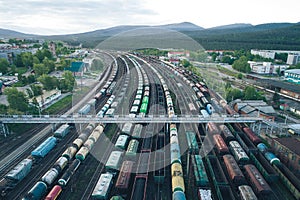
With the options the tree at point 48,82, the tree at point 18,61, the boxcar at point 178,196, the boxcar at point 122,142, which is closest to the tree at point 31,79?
the tree at point 48,82

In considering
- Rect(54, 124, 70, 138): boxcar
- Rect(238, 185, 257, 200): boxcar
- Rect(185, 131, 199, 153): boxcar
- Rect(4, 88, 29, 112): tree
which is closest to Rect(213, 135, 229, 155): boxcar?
Rect(185, 131, 199, 153): boxcar

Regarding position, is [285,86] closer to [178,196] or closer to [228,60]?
[228,60]

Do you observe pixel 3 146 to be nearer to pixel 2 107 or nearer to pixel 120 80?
pixel 2 107

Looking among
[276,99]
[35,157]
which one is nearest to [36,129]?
[35,157]

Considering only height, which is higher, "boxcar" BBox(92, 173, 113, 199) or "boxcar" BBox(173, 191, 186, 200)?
"boxcar" BBox(173, 191, 186, 200)

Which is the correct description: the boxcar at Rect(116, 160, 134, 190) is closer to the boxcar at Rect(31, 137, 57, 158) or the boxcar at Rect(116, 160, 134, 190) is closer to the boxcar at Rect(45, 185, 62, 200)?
the boxcar at Rect(45, 185, 62, 200)

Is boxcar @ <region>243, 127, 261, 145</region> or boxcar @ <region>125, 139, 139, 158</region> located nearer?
boxcar @ <region>125, 139, 139, 158</region>

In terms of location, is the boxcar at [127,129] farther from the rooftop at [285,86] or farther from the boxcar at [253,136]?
the rooftop at [285,86]

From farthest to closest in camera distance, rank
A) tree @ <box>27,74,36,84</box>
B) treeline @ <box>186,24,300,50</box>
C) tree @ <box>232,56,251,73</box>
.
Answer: treeline @ <box>186,24,300,50</box> → tree @ <box>232,56,251,73</box> → tree @ <box>27,74,36,84</box>
